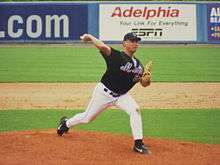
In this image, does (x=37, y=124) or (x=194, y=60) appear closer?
(x=37, y=124)

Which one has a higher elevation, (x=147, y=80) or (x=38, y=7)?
(x=38, y=7)

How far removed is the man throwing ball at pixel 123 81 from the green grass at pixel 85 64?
29.5 ft

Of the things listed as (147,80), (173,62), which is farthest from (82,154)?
(173,62)

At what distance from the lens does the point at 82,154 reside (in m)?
7.52

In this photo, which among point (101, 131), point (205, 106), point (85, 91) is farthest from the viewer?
point (85, 91)

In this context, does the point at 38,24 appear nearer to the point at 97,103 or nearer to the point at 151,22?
the point at 151,22

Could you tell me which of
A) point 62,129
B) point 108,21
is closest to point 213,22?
point 108,21

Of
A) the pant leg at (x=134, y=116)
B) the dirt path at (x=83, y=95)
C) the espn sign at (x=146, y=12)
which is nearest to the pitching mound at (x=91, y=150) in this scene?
the pant leg at (x=134, y=116)

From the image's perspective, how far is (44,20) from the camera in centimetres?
2753

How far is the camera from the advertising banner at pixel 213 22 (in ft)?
89.7

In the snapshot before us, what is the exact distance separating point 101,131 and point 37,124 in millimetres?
1405

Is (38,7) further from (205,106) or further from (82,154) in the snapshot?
(82,154)

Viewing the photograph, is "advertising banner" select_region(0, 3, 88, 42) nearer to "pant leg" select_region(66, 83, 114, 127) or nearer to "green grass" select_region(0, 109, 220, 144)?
"green grass" select_region(0, 109, 220, 144)

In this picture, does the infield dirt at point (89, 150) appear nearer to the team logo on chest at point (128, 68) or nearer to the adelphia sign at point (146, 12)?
the team logo on chest at point (128, 68)
